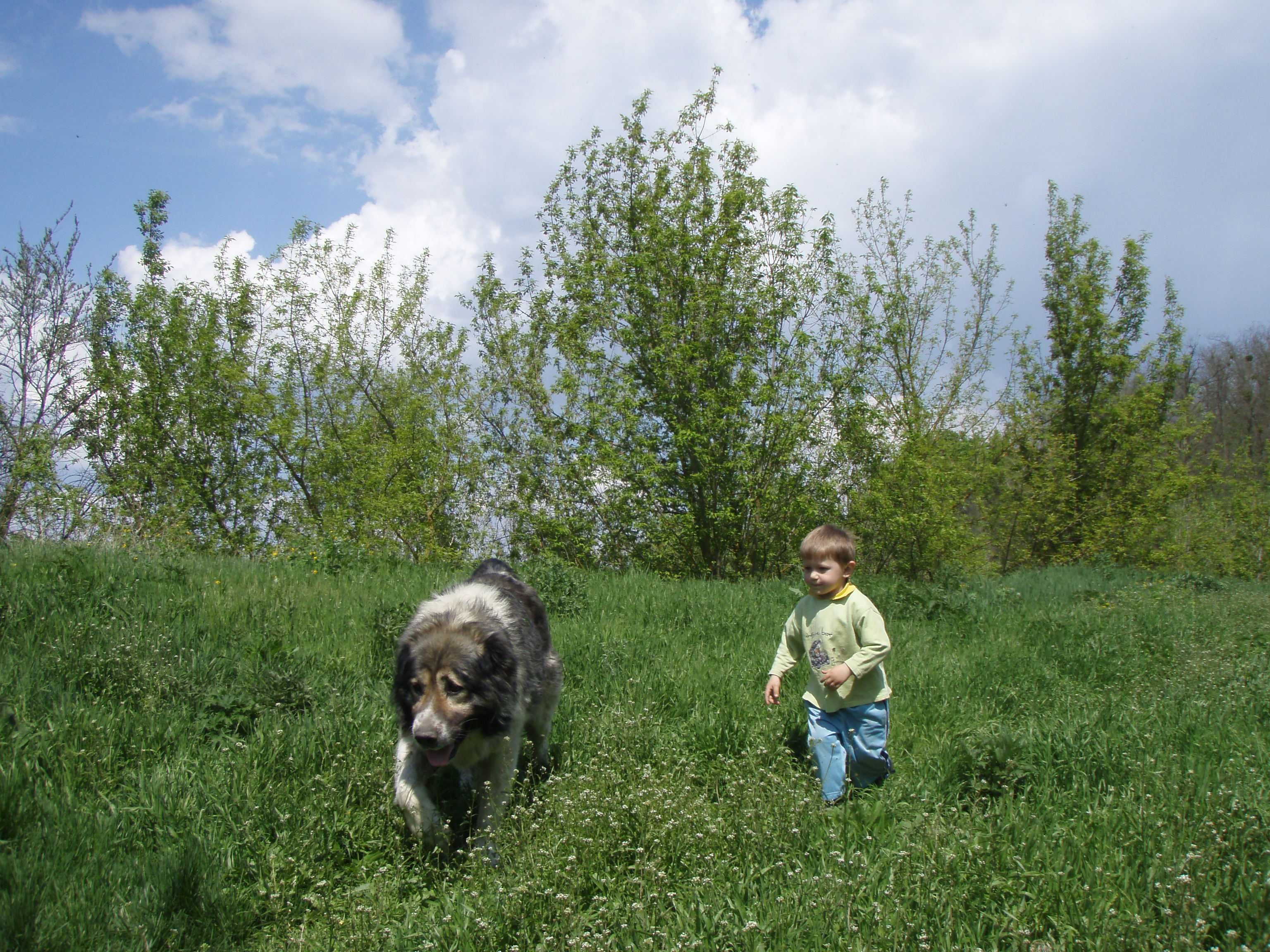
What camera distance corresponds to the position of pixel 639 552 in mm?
16188

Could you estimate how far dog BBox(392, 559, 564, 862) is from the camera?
11.6ft

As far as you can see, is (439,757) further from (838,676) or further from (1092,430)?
(1092,430)

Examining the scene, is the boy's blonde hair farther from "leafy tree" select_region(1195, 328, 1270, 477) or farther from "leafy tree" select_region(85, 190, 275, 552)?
"leafy tree" select_region(1195, 328, 1270, 477)

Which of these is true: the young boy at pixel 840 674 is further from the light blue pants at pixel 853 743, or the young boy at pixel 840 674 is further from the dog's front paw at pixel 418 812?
the dog's front paw at pixel 418 812

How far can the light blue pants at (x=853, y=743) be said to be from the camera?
163 inches

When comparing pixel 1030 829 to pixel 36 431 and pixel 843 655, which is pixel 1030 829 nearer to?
pixel 843 655

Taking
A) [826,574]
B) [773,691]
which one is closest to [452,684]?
[773,691]

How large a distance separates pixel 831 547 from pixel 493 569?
239 cm

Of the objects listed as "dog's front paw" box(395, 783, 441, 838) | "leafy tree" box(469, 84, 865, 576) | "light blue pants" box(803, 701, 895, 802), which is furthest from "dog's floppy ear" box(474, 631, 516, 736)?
"leafy tree" box(469, 84, 865, 576)

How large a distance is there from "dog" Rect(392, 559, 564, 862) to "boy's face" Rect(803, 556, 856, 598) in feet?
5.49

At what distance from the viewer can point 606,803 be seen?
11.5 ft

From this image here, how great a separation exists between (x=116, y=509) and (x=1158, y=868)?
70.5ft

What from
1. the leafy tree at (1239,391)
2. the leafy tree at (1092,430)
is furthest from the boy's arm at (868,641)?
the leafy tree at (1239,391)

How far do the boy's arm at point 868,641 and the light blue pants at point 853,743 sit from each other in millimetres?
260
